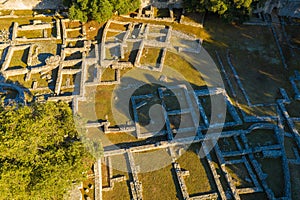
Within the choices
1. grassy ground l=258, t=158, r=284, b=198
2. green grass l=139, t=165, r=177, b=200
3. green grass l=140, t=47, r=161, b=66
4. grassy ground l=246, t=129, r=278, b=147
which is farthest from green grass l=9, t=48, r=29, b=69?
grassy ground l=258, t=158, r=284, b=198

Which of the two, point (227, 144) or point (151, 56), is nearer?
point (227, 144)

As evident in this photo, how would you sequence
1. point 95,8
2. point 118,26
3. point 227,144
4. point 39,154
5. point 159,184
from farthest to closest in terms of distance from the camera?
point 118,26 < point 95,8 < point 227,144 < point 159,184 < point 39,154

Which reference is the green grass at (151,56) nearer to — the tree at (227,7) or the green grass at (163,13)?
the green grass at (163,13)

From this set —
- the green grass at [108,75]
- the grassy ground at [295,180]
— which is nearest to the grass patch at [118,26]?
the green grass at [108,75]

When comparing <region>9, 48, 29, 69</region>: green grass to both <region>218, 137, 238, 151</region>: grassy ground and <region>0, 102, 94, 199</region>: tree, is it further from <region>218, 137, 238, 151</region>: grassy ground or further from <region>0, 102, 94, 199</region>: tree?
<region>218, 137, 238, 151</region>: grassy ground

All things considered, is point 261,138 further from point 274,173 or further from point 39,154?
point 39,154

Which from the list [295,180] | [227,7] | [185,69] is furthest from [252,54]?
[295,180]

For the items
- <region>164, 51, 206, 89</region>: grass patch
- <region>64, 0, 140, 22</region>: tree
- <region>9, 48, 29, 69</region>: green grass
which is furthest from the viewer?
<region>64, 0, 140, 22</region>: tree
